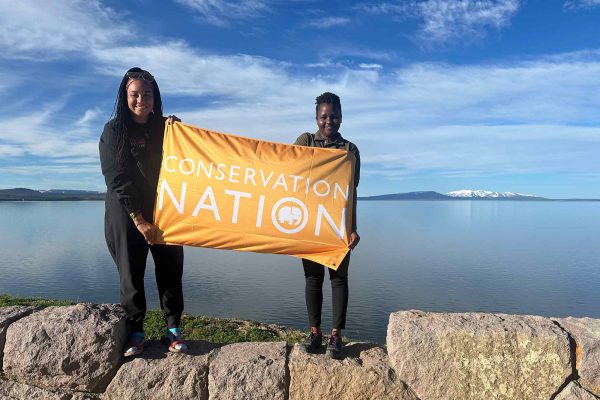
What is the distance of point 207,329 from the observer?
29.1 ft

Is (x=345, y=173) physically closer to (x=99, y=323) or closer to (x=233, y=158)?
(x=233, y=158)

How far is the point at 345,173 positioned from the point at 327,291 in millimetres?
11833

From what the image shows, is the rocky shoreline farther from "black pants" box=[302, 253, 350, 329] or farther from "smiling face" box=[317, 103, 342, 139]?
"smiling face" box=[317, 103, 342, 139]

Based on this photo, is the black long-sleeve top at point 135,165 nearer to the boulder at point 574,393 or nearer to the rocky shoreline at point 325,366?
the rocky shoreline at point 325,366

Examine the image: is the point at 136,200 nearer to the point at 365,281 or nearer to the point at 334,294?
the point at 334,294

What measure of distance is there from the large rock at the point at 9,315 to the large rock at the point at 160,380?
971 mm

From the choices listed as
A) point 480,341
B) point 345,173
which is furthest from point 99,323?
point 480,341

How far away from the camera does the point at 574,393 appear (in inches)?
145

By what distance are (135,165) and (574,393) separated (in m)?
4.09

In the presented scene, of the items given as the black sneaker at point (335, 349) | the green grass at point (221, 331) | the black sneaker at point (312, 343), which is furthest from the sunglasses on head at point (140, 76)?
the green grass at point (221, 331)

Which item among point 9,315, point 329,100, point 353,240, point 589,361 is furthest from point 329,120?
point 9,315

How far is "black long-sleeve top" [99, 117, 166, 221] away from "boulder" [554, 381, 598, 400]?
12.4 feet

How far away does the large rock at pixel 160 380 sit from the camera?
384 centimetres

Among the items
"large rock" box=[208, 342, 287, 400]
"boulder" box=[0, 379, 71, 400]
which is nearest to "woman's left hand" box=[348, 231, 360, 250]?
"large rock" box=[208, 342, 287, 400]
